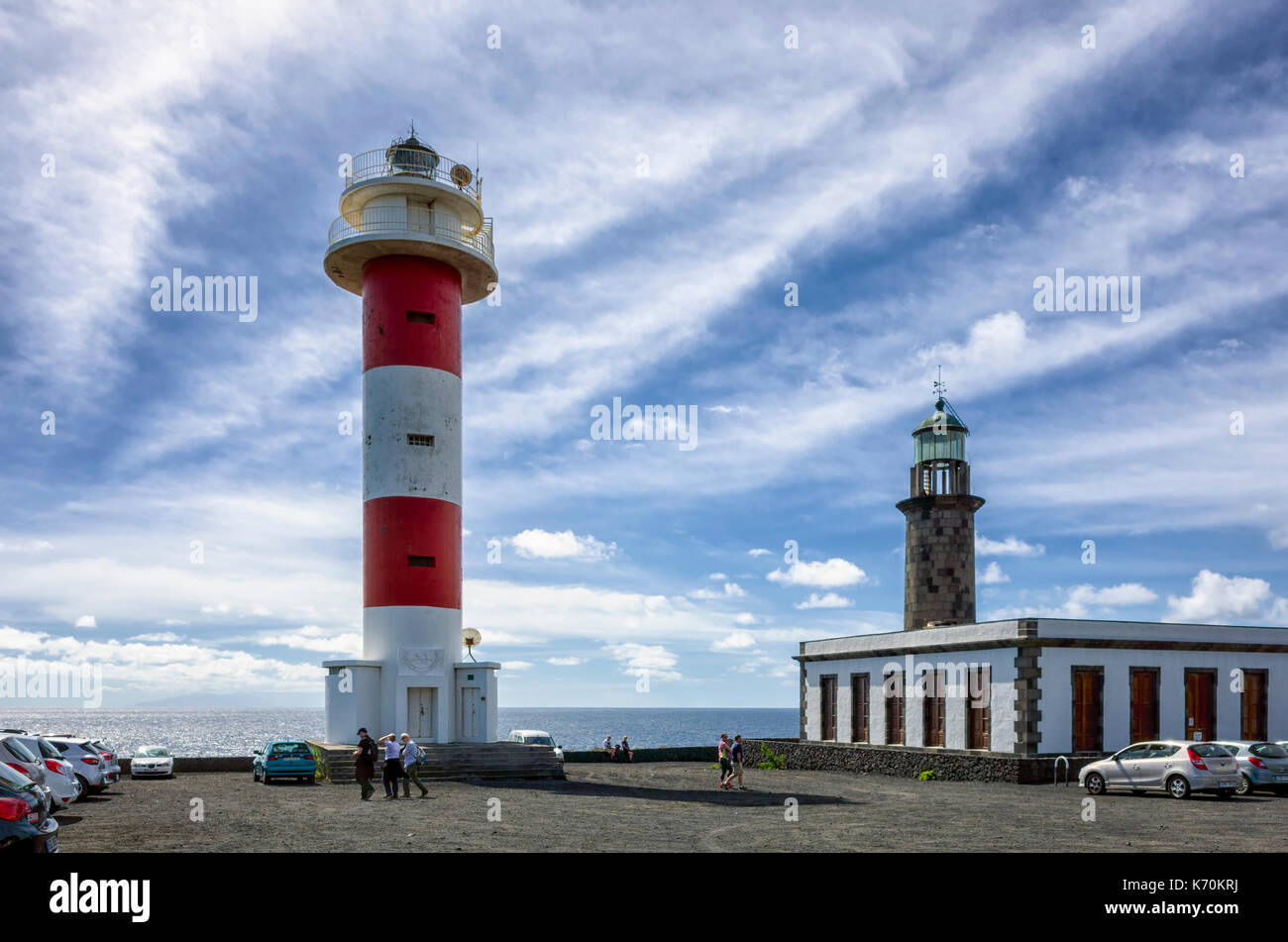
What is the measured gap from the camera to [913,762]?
34000 millimetres

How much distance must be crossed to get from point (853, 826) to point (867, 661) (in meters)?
19.8

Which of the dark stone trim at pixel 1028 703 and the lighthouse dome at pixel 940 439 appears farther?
the lighthouse dome at pixel 940 439

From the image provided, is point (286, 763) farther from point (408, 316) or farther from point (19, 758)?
point (408, 316)

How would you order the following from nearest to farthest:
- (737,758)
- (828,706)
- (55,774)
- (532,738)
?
1. (55,774)
2. (737,758)
3. (532,738)
4. (828,706)

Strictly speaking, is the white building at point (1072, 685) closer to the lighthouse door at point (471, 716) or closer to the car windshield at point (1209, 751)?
the car windshield at point (1209, 751)

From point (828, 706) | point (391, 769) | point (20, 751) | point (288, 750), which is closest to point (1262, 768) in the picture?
point (828, 706)

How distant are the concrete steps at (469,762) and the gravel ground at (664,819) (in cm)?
114

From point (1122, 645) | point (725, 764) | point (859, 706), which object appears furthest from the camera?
point (859, 706)

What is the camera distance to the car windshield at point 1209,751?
2472 cm

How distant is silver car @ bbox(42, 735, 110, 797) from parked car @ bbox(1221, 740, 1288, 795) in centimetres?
2755

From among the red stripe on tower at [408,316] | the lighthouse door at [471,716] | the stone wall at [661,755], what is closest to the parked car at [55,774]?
the lighthouse door at [471,716]

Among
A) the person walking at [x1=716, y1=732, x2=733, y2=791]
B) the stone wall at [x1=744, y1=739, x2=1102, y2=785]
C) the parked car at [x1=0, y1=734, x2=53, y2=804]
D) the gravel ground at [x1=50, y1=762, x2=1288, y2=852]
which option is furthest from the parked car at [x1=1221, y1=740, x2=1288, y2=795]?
the parked car at [x1=0, y1=734, x2=53, y2=804]

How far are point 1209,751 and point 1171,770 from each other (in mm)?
947
